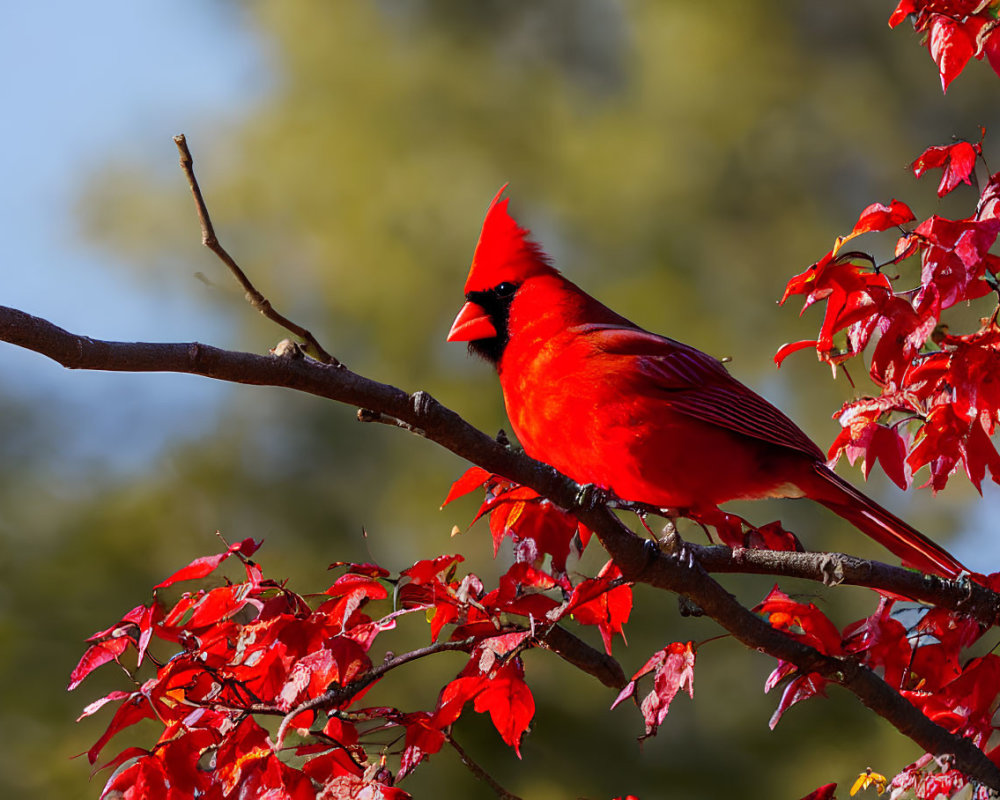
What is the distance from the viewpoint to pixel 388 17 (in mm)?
3920

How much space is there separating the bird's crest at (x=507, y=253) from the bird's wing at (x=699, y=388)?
15 cm

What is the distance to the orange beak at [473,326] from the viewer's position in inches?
60.7

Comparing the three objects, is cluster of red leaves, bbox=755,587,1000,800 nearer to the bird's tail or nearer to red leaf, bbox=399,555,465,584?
the bird's tail

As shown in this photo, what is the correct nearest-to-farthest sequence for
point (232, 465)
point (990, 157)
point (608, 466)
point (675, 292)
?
1. point (608, 466)
2. point (232, 465)
3. point (675, 292)
4. point (990, 157)

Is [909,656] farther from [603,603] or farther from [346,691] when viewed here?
[346,691]

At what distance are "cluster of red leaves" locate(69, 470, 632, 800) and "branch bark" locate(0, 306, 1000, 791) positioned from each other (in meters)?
0.10

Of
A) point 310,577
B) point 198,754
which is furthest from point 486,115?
point 198,754

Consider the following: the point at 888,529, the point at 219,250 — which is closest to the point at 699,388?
the point at 888,529

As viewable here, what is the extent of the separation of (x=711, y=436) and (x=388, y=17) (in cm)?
299

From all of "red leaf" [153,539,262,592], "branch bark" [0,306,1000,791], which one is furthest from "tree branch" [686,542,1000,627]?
"red leaf" [153,539,262,592]

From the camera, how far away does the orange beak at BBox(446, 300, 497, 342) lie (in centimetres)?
154

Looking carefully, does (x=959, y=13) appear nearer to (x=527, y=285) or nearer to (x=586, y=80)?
(x=527, y=285)

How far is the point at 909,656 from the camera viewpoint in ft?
4.03

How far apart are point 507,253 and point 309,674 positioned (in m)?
0.75
